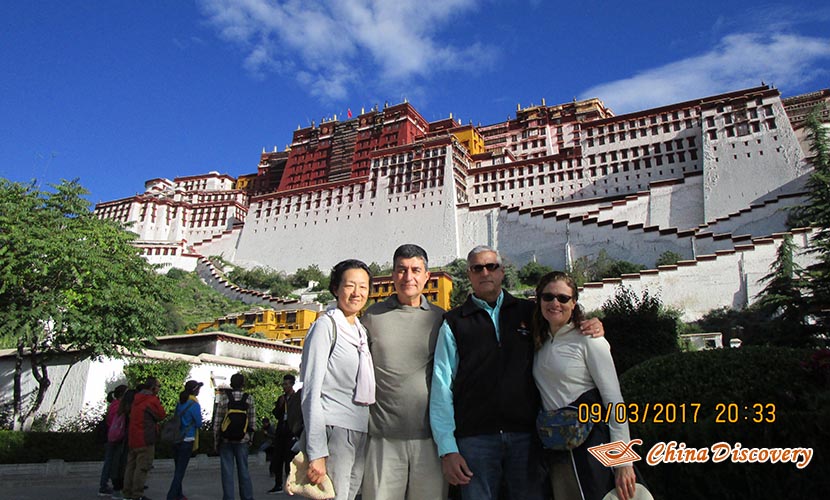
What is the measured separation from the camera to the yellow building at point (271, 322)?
122 ft

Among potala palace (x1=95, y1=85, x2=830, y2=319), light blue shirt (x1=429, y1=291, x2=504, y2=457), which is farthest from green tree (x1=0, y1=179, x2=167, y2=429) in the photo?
potala palace (x1=95, y1=85, x2=830, y2=319)

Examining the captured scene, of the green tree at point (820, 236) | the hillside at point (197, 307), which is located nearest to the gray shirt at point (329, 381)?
the green tree at point (820, 236)

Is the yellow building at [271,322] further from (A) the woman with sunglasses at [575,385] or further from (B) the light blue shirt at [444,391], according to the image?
(A) the woman with sunglasses at [575,385]

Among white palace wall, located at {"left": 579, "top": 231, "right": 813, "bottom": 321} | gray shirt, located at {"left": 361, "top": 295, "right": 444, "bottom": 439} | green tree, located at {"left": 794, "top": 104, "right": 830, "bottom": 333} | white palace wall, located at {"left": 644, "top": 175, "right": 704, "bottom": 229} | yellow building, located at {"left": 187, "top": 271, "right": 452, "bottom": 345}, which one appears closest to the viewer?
gray shirt, located at {"left": 361, "top": 295, "right": 444, "bottom": 439}

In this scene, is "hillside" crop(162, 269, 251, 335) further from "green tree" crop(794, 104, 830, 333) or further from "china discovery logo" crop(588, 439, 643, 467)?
"china discovery logo" crop(588, 439, 643, 467)

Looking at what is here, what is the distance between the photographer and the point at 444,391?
3.54 m

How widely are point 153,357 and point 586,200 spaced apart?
3815cm

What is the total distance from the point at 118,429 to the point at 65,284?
23.9 ft

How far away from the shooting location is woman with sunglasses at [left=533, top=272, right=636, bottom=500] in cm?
333

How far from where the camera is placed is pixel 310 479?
3.32m

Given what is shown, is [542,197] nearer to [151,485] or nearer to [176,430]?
[151,485]

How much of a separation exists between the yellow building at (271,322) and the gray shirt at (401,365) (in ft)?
111

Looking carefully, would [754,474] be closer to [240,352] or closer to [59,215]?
[59,215]

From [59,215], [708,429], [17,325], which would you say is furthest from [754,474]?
[59,215]
